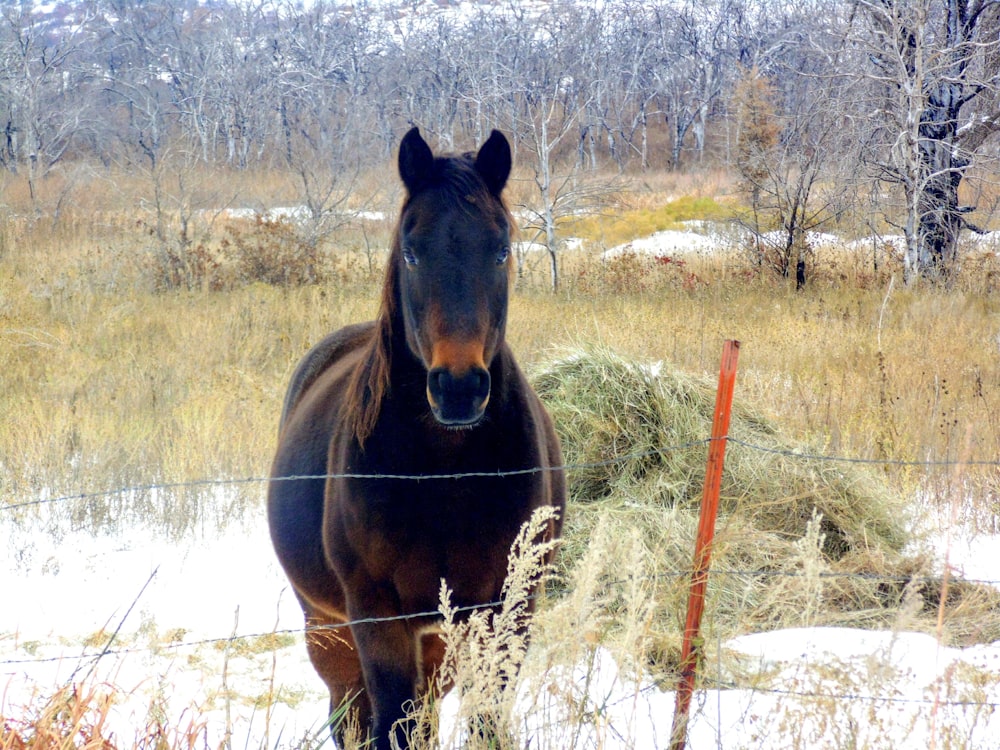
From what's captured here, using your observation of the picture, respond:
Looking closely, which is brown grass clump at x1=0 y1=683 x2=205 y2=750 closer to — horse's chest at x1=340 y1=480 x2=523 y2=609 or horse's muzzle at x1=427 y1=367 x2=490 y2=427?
horse's chest at x1=340 y1=480 x2=523 y2=609

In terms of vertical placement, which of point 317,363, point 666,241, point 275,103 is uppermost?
point 275,103

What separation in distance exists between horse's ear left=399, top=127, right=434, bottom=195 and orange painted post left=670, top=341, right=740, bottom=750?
1.01 meters

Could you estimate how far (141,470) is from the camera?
567 cm

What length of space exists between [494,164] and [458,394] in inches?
33.5

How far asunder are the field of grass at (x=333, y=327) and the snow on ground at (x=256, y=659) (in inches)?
14.0

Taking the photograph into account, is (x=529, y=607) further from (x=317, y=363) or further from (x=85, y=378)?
(x=85, y=378)

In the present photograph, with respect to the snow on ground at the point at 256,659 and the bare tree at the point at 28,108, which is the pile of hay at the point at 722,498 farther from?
the bare tree at the point at 28,108

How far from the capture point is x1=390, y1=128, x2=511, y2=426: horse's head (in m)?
2.03

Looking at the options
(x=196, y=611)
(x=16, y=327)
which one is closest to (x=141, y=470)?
(x=196, y=611)

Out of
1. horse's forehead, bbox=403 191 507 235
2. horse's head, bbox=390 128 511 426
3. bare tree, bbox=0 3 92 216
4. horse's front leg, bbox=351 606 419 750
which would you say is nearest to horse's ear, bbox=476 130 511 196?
horse's head, bbox=390 128 511 426

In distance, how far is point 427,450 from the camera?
235cm

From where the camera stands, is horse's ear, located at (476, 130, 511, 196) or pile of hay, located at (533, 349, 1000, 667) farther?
pile of hay, located at (533, 349, 1000, 667)

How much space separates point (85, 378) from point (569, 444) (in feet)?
16.0

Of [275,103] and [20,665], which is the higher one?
[275,103]
